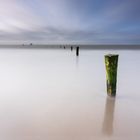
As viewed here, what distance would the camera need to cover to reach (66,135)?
111 inches

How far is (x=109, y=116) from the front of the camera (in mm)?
3582

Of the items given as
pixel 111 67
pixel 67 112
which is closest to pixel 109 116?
pixel 67 112

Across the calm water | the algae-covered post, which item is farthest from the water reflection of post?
the algae-covered post

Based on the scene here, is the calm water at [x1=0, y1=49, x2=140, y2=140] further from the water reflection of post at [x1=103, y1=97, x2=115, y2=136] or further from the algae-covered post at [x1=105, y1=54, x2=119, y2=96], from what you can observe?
the algae-covered post at [x1=105, y1=54, x2=119, y2=96]

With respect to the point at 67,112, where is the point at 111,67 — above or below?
above

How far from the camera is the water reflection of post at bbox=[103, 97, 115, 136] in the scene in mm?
3026

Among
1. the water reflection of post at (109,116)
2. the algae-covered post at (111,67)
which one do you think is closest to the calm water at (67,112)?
the water reflection of post at (109,116)

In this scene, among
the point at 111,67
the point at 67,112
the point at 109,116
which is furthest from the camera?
the point at 111,67

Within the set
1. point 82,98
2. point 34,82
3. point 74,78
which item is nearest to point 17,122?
point 82,98

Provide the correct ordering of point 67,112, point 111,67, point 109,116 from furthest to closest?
point 111,67 → point 67,112 → point 109,116

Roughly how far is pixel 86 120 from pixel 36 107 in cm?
90

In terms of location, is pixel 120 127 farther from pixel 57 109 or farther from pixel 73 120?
pixel 57 109

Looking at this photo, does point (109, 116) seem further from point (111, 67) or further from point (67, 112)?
point (111, 67)

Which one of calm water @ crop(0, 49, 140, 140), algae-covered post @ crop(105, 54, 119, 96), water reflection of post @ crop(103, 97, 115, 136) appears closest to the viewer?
calm water @ crop(0, 49, 140, 140)
